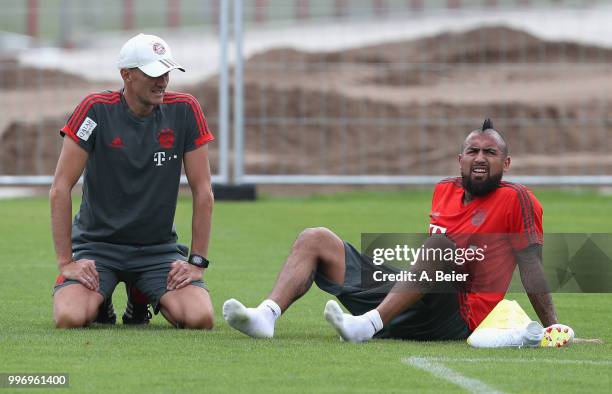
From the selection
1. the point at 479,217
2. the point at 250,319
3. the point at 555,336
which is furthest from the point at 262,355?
the point at 555,336

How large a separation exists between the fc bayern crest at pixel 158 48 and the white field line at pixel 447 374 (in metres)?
2.46

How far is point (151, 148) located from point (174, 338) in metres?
1.30

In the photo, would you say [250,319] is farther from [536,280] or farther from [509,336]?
[536,280]

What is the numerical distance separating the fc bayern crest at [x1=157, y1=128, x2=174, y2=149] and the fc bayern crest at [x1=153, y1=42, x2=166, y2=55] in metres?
0.48

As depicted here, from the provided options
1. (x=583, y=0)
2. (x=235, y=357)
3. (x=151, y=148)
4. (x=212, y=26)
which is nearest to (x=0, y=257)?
(x=151, y=148)

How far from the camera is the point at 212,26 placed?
2567cm

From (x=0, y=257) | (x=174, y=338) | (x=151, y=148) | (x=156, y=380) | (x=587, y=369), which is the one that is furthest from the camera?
(x=0, y=257)

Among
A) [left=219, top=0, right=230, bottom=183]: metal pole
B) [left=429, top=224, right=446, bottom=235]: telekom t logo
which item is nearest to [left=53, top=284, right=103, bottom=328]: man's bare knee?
[left=429, top=224, right=446, bottom=235]: telekom t logo

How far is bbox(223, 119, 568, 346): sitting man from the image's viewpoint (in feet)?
26.1

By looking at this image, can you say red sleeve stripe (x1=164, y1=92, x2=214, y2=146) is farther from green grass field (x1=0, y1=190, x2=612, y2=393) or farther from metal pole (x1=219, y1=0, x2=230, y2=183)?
metal pole (x1=219, y1=0, x2=230, y2=183)

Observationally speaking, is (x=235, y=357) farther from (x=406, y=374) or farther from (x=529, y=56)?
(x=529, y=56)

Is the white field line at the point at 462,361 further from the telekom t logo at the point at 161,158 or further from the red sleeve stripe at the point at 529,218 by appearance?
the telekom t logo at the point at 161,158

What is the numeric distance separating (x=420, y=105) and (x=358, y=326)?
61.9 feet

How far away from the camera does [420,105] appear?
2658cm
